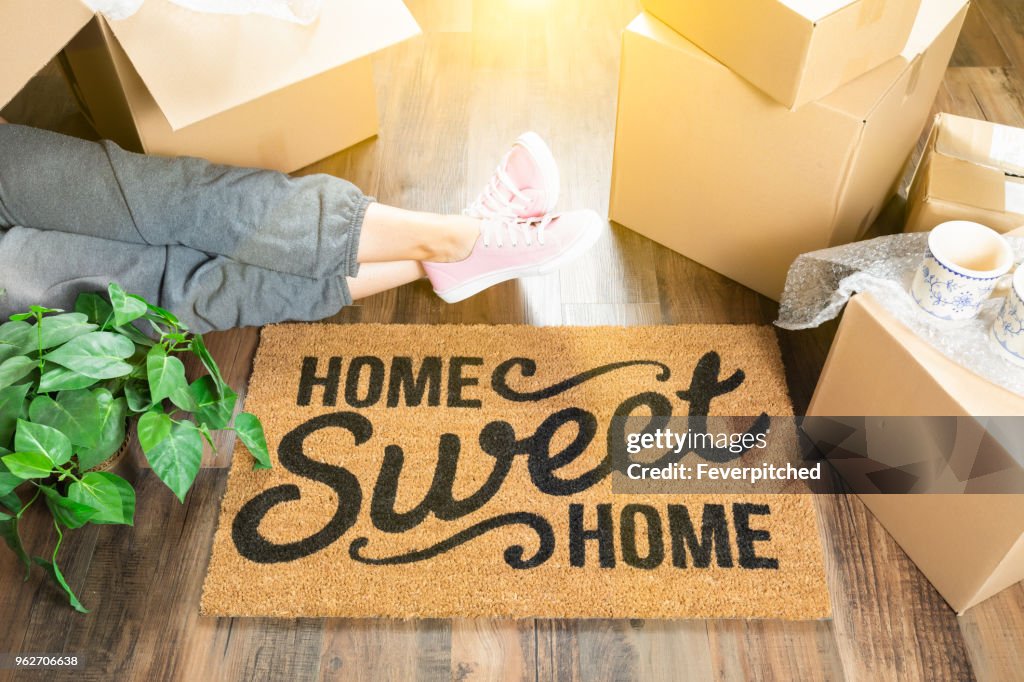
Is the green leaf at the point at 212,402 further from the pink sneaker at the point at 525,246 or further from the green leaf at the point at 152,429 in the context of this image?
the pink sneaker at the point at 525,246

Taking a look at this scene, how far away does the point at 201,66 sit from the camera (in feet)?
4.05

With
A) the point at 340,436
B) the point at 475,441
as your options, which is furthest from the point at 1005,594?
the point at 340,436

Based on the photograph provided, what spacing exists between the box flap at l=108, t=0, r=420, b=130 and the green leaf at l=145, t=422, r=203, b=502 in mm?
451

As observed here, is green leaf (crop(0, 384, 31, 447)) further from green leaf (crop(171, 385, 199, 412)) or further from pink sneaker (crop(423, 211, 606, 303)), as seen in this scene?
pink sneaker (crop(423, 211, 606, 303))

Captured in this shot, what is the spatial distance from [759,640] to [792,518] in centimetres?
18

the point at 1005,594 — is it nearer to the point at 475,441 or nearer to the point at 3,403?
the point at 475,441

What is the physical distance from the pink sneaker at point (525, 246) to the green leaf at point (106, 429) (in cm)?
50

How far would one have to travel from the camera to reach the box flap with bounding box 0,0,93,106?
102 centimetres

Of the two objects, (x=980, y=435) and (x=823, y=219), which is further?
(x=823, y=219)

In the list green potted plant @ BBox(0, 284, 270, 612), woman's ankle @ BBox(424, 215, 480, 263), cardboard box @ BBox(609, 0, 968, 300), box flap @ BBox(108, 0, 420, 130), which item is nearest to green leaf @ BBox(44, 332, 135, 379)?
green potted plant @ BBox(0, 284, 270, 612)

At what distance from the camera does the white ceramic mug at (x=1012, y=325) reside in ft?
3.16

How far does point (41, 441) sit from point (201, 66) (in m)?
0.57

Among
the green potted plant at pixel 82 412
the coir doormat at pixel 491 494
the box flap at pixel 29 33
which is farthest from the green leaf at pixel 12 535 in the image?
the box flap at pixel 29 33

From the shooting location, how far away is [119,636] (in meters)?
1.09
